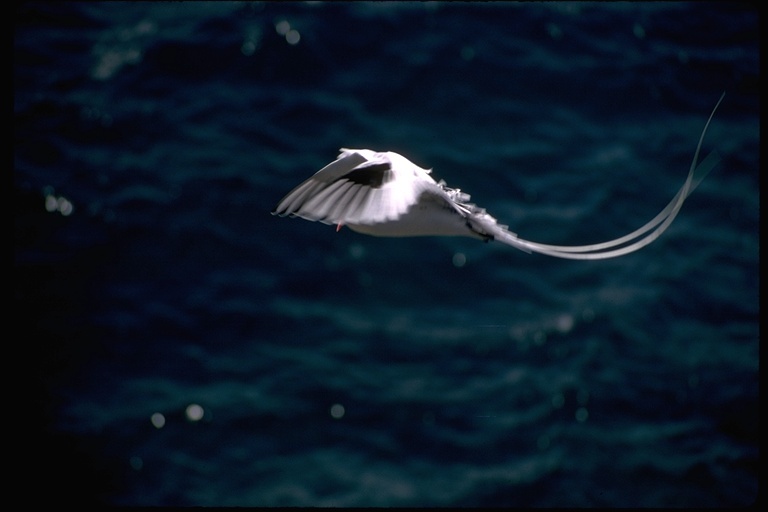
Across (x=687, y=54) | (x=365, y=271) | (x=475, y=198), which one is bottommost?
(x=365, y=271)

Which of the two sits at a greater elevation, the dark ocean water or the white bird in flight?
the white bird in flight

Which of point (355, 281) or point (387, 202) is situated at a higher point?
point (387, 202)

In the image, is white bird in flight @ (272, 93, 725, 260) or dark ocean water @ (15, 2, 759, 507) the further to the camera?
dark ocean water @ (15, 2, 759, 507)

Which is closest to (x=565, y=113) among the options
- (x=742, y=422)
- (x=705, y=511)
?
(x=742, y=422)

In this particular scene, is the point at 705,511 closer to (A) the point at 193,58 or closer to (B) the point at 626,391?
(B) the point at 626,391

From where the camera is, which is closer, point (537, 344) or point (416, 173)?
point (416, 173)

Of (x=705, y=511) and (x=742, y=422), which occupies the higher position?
(x=742, y=422)

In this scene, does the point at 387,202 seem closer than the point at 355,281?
Yes

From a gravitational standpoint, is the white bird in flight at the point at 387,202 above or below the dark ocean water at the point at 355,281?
above
